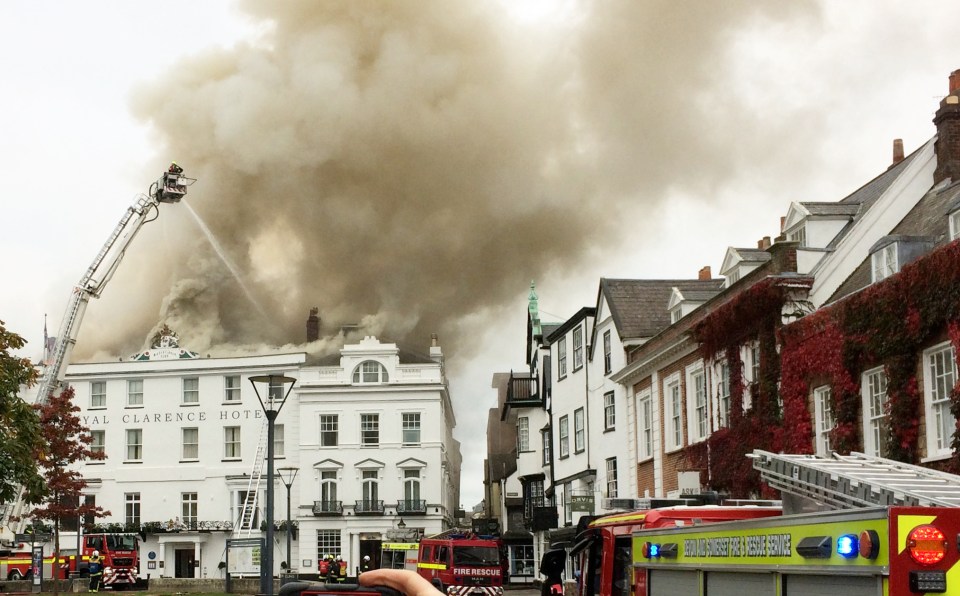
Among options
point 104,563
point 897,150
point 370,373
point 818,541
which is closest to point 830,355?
point 897,150

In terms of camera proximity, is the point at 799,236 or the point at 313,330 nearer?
the point at 799,236

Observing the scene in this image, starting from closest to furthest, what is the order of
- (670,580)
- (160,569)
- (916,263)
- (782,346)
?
(670,580) → (916,263) → (782,346) → (160,569)

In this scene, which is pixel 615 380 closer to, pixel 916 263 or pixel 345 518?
pixel 916 263

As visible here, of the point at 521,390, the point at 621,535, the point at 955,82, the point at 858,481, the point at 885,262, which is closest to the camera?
the point at 858,481

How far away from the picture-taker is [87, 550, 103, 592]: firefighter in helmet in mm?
52062

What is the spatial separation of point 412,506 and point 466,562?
103ft

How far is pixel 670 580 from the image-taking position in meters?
11.2

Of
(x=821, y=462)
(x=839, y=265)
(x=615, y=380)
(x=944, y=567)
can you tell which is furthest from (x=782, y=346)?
(x=944, y=567)

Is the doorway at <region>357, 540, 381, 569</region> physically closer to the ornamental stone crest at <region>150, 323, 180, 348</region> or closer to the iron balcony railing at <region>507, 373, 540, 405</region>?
the iron balcony railing at <region>507, 373, 540, 405</region>

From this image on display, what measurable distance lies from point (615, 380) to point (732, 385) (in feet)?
34.5

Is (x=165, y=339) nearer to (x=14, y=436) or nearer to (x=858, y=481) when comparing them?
(x=14, y=436)

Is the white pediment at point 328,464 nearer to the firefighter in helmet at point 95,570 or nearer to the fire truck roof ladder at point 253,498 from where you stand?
the fire truck roof ladder at point 253,498

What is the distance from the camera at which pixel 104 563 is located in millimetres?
56938

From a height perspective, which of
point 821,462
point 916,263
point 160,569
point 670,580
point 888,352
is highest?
point 916,263
